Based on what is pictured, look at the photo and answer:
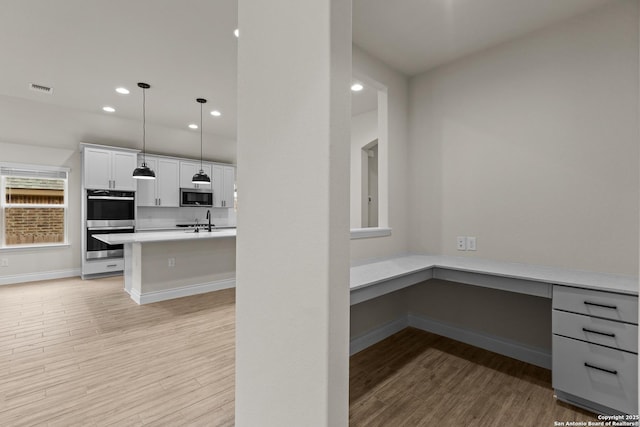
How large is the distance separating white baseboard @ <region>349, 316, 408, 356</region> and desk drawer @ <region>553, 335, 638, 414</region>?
136cm

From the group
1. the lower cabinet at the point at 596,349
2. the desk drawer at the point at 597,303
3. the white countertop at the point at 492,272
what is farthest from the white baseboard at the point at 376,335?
the desk drawer at the point at 597,303

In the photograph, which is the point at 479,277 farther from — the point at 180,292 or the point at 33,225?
the point at 33,225

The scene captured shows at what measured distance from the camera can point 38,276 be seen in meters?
5.39

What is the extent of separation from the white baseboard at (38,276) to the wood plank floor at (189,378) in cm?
223

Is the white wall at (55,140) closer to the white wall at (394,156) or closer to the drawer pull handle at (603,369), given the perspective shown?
the white wall at (394,156)

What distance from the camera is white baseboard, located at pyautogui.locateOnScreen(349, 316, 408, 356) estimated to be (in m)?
2.69

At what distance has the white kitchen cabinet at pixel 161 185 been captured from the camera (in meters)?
6.33

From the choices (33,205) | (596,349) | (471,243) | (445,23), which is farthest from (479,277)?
(33,205)

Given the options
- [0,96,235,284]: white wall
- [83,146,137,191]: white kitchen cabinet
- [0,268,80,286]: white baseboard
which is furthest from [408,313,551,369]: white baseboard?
[0,268,80,286]: white baseboard

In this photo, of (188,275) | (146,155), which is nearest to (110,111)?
(146,155)

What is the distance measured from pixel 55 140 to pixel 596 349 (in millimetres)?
7702

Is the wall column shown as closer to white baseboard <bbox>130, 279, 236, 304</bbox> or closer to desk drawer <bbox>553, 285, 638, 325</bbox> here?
desk drawer <bbox>553, 285, 638, 325</bbox>

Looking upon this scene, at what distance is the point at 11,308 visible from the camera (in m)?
3.85

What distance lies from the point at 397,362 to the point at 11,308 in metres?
4.85
